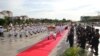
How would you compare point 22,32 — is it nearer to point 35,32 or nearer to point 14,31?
point 14,31

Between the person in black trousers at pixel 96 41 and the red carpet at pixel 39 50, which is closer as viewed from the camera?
the person in black trousers at pixel 96 41

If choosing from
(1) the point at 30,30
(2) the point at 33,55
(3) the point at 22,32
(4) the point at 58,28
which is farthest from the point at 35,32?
(2) the point at 33,55

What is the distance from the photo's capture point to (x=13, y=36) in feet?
110

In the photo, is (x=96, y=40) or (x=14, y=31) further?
(x=14, y=31)

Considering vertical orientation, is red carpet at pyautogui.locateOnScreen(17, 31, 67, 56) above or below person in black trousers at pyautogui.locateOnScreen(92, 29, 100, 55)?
below

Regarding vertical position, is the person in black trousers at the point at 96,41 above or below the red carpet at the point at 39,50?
above

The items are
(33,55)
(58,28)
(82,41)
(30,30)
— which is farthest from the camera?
(30,30)

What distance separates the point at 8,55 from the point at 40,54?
2398 mm

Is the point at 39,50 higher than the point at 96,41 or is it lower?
lower

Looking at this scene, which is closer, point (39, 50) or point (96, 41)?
point (96, 41)

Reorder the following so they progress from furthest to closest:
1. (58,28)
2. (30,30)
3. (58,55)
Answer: (30,30)
(58,28)
(58,55)

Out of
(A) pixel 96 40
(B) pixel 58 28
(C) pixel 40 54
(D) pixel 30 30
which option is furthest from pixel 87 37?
(D) pixel 30 30

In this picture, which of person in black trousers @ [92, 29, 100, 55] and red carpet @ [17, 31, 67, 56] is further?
red carpet @ [17, 31, 67, 56]

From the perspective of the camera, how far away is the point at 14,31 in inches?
1283
